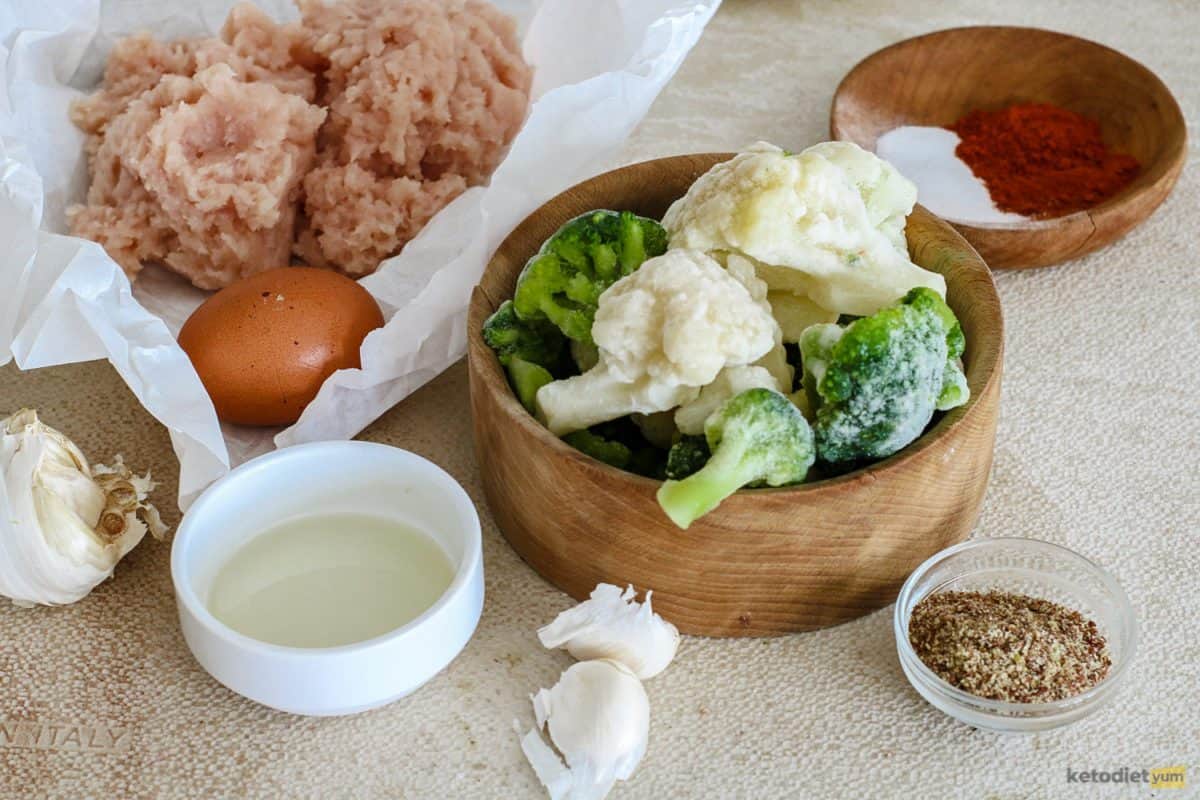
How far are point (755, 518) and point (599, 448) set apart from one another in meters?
0.20

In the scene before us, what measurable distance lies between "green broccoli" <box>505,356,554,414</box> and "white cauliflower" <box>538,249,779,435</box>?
35 mm

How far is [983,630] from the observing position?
1.34 meters

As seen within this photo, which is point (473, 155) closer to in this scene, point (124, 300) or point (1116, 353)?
point (124, 300)

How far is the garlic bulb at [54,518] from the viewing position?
1.37 metres

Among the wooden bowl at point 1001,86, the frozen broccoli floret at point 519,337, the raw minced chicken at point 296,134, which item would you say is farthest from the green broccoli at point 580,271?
the wooden bowl at point 1001,86

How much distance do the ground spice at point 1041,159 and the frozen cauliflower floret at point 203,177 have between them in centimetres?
99

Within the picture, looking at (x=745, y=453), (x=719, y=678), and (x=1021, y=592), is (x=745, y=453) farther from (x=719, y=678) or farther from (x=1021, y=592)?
(x=1021, y=592)

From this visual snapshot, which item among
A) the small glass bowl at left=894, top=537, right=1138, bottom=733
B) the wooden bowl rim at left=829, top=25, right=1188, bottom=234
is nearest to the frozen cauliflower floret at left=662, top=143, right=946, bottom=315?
the small glass bowl at left=894, top=537, right=1138, bottom=733

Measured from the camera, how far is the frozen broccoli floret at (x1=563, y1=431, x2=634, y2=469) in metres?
1.38

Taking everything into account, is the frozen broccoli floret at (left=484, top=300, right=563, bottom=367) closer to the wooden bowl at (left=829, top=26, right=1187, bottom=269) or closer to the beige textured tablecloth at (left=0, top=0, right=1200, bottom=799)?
the beige textured tablecloth at (left=0, top=0, right=1200, bottom=799)

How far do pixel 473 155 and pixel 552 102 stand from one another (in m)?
0.23

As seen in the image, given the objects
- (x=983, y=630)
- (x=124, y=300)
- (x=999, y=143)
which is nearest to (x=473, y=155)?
(x=124, y=300)

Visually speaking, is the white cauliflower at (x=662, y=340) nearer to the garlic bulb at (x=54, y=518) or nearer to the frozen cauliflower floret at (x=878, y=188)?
the frozen cauliflower floret at (x=878, y=188)

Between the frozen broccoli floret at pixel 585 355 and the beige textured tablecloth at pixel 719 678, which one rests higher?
the frozen broccoli floret at pixel 585 355
